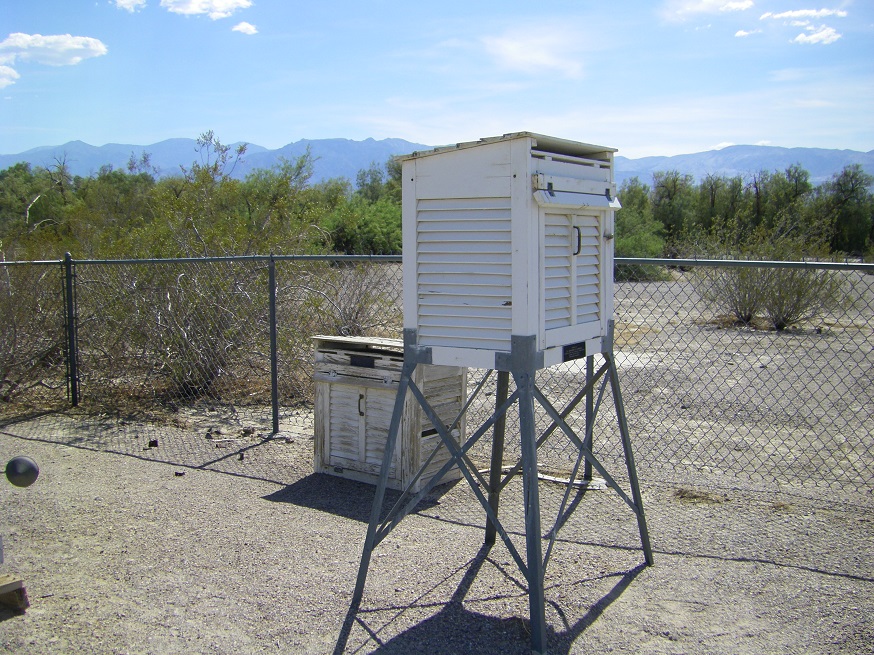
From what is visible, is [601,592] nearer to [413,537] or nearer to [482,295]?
[413,537]

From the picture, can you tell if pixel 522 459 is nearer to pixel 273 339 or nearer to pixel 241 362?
pixel 273 339

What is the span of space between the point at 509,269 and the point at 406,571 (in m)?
1.95

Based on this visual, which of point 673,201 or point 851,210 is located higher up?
point 673,201

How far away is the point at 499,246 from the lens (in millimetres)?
3572

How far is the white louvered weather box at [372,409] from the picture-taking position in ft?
18.6

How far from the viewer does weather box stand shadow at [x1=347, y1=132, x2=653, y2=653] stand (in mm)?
3482

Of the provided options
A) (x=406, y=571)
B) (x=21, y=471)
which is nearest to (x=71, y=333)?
(x=21, y=471)

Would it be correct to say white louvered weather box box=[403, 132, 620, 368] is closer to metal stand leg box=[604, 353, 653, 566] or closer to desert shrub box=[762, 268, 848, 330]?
metal stand leg box=[604, 353, 653, 566]

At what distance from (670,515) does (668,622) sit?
5.11 ft

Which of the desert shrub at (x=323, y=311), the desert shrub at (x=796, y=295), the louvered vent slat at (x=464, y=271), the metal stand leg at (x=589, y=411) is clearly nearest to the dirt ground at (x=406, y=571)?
the metal stand leg at (x=589, y=411)

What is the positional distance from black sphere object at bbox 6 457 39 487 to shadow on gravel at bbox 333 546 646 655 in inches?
64.2

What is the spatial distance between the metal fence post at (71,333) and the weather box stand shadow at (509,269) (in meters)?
6.35

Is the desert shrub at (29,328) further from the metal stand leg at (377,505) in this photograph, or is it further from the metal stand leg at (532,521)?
the metal stand leg at (532,521)

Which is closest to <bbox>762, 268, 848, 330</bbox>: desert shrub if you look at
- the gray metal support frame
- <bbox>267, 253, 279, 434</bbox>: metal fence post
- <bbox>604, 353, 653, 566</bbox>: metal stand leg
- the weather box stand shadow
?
<bbox>267, 253, 279, 434</bbox>: metal fence post
